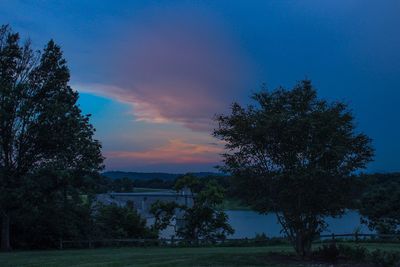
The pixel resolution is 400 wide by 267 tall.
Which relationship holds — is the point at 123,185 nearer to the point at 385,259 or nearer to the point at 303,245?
the point at 303,245

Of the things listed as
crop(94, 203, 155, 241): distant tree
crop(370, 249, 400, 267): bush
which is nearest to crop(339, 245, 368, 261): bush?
crop(370, 249, 400, 267): bush

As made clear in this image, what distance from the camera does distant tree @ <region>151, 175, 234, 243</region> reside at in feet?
140

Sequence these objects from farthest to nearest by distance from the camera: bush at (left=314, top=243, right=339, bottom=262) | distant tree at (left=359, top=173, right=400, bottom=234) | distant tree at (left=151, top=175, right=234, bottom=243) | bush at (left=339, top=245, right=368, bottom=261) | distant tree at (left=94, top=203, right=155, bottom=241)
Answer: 1. distant tree at (left=359, top=173, right=400, bottom=234)
2. distant tree at (left=151, top=175, right=234, bottom=243)
3. distant tree at (left=94, top=203, right=155, bottom=241)
4. bush at (left=314, top=243, right=339, bottom=262)
5. bush at (left=339, top=245, right=368, bottom=261)

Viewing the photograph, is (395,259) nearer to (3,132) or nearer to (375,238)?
(375,238)

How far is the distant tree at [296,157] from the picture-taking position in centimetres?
1788

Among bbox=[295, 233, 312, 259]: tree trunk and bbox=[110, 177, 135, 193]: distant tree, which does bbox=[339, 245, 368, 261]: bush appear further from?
bbox=[110, 177, 135, 193]: distant tree

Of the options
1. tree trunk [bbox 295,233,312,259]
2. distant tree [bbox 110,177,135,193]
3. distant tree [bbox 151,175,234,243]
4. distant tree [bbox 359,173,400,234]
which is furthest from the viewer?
distant tree [bbox 110,177,135,193]

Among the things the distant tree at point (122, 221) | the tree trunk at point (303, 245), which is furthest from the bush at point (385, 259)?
the distant tree at point (122, 221)

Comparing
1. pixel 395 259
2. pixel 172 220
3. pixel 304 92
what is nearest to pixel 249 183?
pixel 304 92

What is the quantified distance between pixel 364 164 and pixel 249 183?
13.9 feet

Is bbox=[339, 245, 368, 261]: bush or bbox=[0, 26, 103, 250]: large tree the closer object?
bbox=[339, 245, 368, 261]: bush

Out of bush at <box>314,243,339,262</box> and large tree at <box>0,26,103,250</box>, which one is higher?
large tree at <box>0,26,103,250</box>

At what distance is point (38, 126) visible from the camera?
32.3 m

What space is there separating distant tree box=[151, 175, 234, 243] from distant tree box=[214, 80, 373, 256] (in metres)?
23.4
